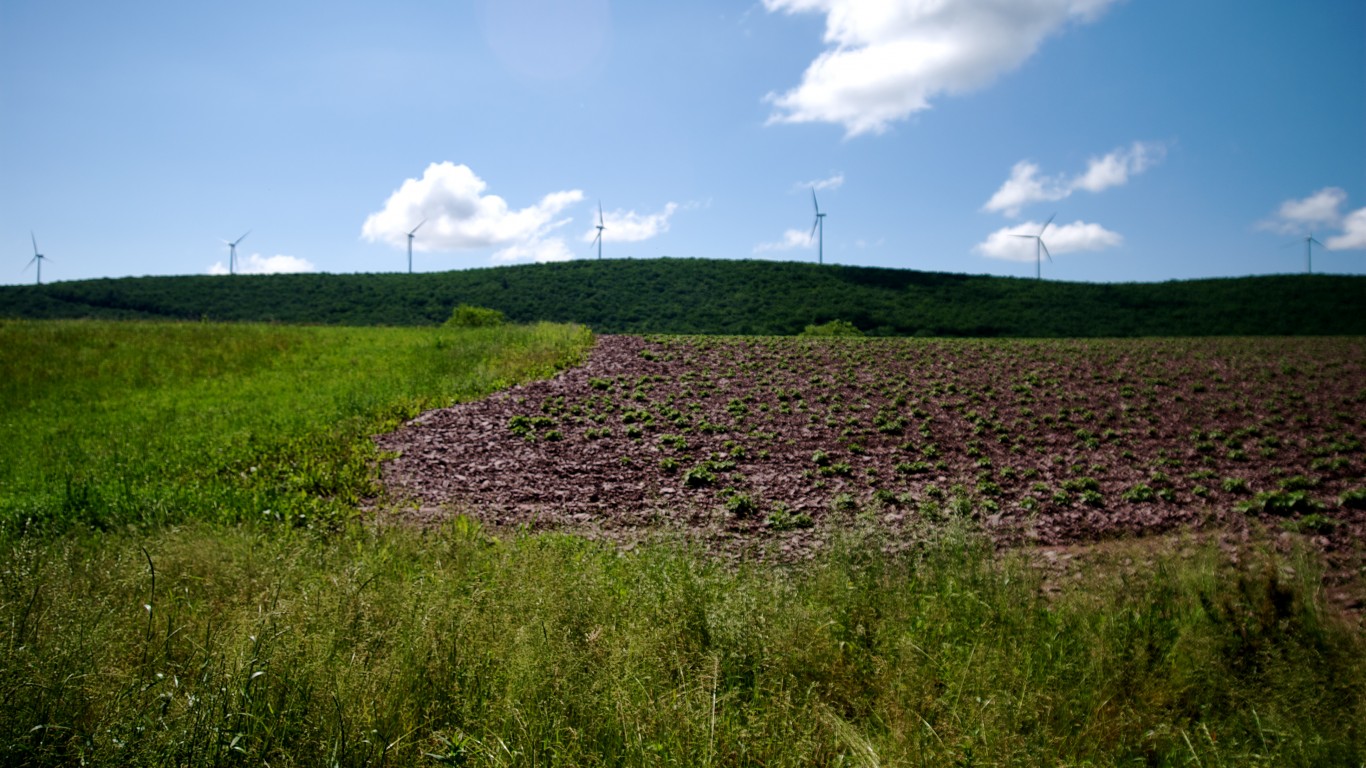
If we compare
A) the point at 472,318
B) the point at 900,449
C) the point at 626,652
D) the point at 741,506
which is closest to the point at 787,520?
the point at 741,506

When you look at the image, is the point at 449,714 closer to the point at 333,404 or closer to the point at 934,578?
the point at 934,578

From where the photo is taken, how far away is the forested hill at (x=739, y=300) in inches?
2056

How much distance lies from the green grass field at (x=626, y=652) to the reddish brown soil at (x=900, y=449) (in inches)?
77.8

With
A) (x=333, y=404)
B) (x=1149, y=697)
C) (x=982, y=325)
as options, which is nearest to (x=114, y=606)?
(x=1149, y=697)

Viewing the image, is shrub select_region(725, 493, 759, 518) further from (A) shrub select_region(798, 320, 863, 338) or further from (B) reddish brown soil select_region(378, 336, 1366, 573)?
(A) shrub select_region(798, 320, 863, 338)

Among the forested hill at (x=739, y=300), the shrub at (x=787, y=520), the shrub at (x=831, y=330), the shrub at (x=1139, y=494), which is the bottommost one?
the shrub at (x=787, y=520)

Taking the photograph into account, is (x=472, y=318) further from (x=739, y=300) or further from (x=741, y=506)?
(x=739, y=300)

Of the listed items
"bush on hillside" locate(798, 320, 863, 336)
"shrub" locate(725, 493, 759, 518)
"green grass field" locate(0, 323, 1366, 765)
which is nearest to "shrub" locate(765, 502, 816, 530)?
"shrub" locate(725, 493, 759, 518)

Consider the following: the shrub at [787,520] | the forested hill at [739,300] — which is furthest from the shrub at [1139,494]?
the forested hill at [739,300]

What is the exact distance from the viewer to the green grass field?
10.8 ft

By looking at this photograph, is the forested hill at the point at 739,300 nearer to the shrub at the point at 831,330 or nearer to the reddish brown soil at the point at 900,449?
the shrub at the point at 831,330

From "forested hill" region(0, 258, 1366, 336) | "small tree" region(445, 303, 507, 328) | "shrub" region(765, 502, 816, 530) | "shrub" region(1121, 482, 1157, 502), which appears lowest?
"shrub" region(765, 502, 816, 530)

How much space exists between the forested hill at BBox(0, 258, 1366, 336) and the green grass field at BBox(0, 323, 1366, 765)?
45.3 meters

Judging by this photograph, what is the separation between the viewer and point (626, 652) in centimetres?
394
